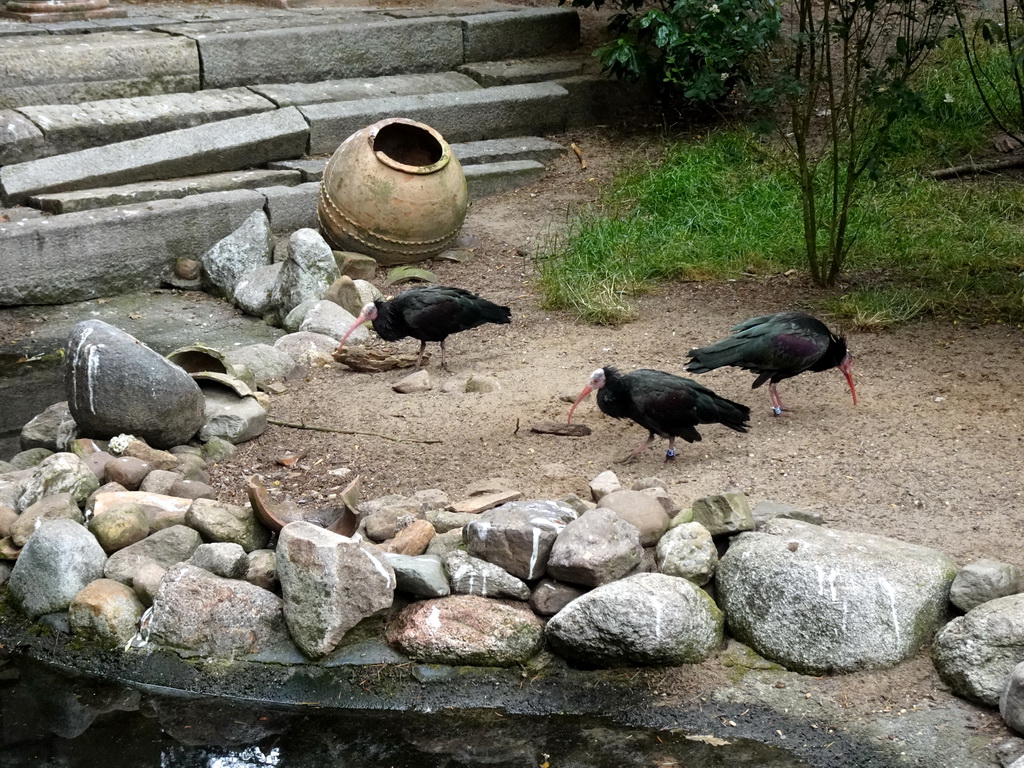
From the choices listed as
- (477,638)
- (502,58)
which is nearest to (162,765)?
(477,638)

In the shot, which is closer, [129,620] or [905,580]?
[905,580]

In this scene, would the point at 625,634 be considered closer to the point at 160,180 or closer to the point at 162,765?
the point at 162,765

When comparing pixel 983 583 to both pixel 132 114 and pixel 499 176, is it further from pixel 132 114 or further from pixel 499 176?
pixel 132 114

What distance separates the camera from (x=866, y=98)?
694cm

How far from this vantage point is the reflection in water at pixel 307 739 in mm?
3842

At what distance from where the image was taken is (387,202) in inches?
322

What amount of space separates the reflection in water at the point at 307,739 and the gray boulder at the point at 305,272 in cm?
364

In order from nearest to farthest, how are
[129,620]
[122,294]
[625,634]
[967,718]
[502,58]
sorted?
[967,718] → [625,634] → [129,620] → [122,294] → [502,58]

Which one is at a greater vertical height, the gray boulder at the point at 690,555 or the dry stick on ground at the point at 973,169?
the dry stick on ground at the point at 973,169

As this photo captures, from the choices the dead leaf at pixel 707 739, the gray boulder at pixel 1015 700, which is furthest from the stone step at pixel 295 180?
the gray boulder at pixel 1015 700

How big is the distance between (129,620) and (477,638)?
1320mm

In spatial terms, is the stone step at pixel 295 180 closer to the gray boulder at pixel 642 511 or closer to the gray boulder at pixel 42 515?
the gray boulder at pixel 42 515

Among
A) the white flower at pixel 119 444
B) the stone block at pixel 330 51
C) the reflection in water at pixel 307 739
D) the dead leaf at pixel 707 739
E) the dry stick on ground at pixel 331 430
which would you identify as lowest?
the reflection in water at pixel 307 739

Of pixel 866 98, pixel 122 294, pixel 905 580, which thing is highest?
pixel 866 98
